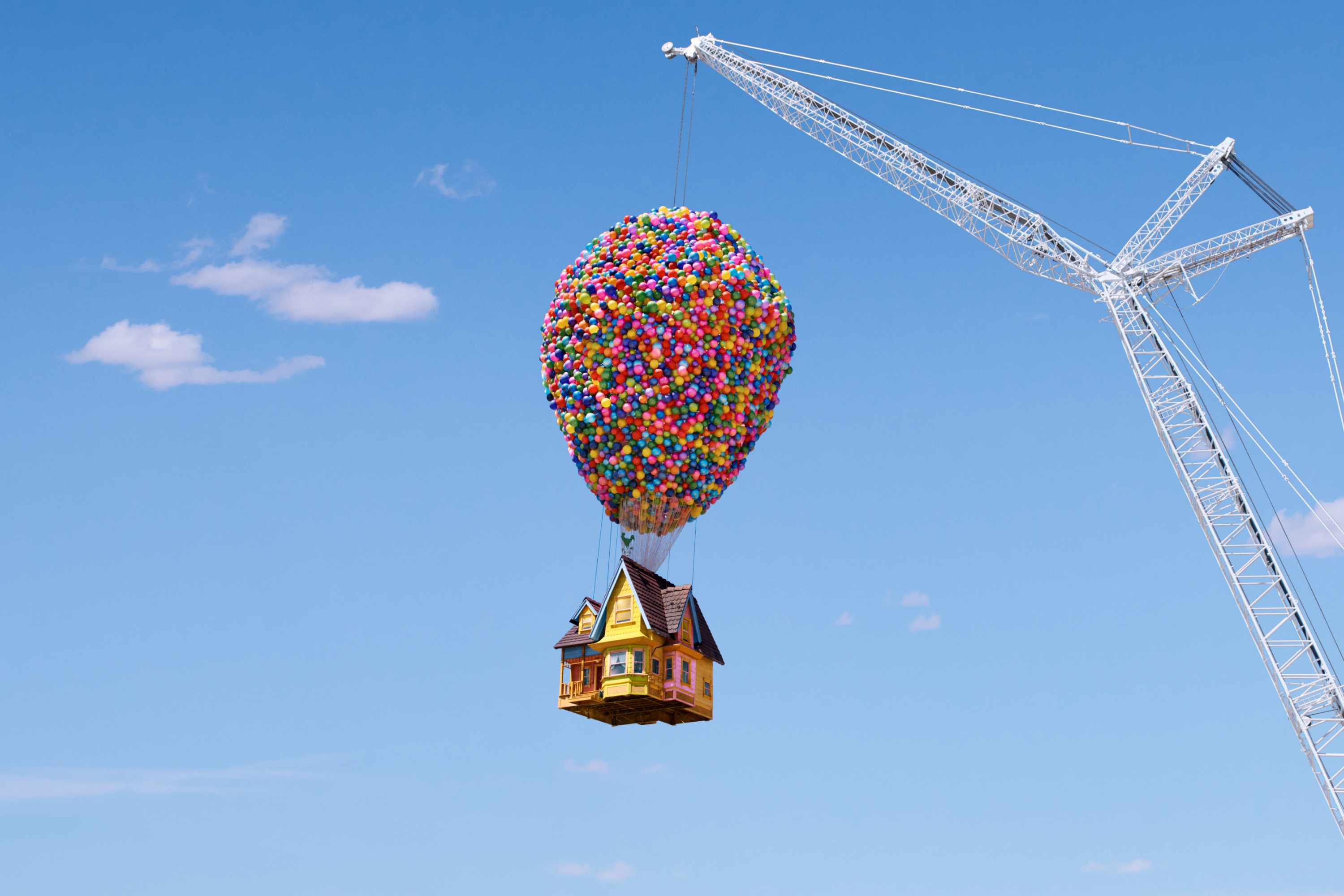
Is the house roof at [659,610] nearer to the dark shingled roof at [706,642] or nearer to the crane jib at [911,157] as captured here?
the dark shingled roof at [706,642]

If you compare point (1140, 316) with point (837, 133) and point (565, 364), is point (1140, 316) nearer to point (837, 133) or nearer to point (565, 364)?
point (837, 133)

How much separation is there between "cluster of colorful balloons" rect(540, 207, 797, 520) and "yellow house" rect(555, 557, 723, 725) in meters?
1.74

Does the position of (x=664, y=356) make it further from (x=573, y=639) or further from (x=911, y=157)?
(x=911, y=157)

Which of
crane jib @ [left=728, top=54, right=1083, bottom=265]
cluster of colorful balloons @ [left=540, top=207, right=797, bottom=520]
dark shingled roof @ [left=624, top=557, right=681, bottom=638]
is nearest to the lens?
cluster of colorful balloons @ [left=540, top=207, right=797, bottom=520]

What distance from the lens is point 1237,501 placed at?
129 feet

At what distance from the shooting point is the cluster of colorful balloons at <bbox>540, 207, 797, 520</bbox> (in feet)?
86.0

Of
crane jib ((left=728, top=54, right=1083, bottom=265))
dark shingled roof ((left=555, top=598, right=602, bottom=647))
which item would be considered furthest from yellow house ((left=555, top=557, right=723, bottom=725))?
crane jib ((left=728, top=54, right=1083, bottom=265))

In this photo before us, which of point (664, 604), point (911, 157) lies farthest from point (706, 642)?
point (911, 157)

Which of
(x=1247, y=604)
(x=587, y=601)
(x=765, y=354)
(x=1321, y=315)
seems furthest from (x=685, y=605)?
(x=1321, y=315)

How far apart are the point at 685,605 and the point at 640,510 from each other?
6.56 feet

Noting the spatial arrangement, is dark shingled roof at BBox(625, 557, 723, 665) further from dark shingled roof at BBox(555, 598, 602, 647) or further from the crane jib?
the crane jib

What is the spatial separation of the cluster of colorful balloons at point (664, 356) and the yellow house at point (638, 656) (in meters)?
1.74

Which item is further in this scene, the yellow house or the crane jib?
the crane jib

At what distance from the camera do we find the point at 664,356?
26.2m
